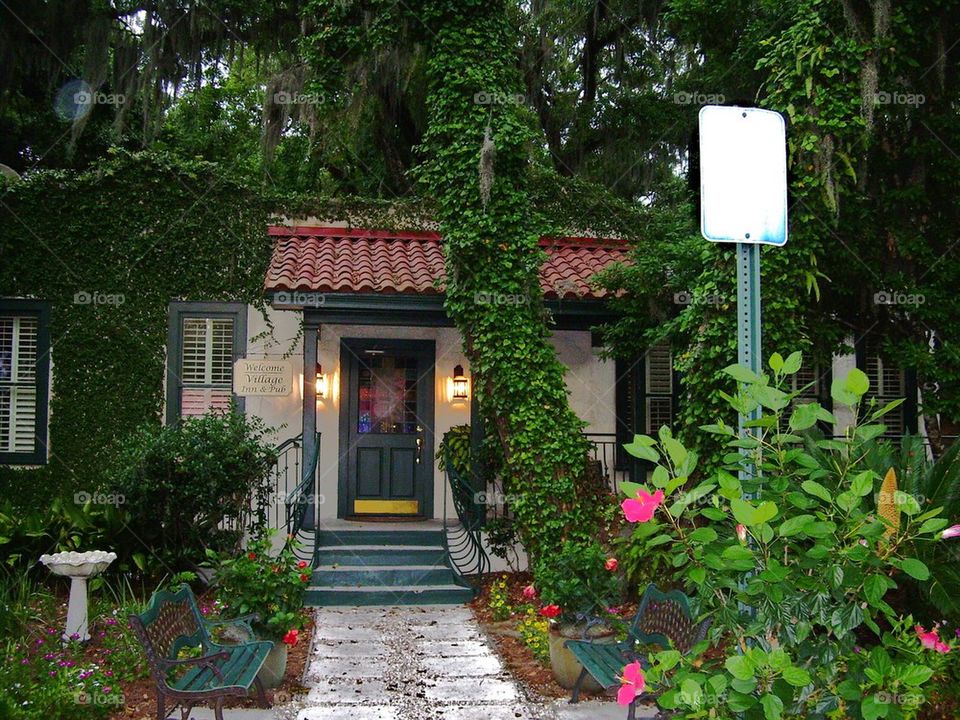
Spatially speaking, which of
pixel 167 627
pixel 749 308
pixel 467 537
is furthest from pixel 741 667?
pixel 467 537

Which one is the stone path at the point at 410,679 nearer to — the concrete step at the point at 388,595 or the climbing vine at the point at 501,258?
the concrete step at the point at 388,595

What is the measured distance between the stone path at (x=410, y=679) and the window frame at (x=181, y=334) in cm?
381

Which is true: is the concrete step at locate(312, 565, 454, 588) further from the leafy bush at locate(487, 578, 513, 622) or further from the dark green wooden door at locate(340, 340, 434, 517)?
the dark green wooden door at locate(340, 340, 434, 517)

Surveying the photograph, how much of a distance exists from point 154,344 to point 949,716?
924 cm

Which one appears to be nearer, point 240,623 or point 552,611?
point 240,623

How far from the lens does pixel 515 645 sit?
7449 mm

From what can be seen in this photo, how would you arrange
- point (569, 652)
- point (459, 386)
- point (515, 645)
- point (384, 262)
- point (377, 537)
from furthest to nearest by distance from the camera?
point (459, 386)
point (384, 262)
point (377, 537)
point (515, 645)
point (569, 652)

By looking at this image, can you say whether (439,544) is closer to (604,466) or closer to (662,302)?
(604,466)

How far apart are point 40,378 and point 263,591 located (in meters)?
6.13

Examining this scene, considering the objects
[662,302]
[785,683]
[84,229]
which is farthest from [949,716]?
[84,229]

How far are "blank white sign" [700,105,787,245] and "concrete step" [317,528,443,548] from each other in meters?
8.13

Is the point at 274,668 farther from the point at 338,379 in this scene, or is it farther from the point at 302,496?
the point at 338,379

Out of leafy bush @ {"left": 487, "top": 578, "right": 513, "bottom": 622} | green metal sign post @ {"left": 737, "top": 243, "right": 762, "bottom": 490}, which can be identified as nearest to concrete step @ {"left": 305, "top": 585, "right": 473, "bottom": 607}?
leafy bush @ {"left": 487, "top": 578, "right": 513, "bottom": 622}

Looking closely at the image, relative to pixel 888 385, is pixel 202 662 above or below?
below
